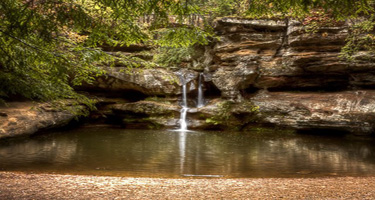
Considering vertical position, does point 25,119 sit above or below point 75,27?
below

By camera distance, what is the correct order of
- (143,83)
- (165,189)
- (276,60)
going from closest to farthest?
(165,189) < (276,60) < (143,83)

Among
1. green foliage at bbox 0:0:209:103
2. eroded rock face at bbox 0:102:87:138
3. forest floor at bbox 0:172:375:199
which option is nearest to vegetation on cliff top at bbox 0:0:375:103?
green foliage at bbox 0:0:209:103

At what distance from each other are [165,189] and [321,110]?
15956 mm

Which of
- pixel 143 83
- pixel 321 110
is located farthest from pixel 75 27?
pixel 321 110

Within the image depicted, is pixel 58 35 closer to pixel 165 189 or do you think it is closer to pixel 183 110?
pixel 165 189

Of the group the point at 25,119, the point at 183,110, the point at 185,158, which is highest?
the point at 183,110

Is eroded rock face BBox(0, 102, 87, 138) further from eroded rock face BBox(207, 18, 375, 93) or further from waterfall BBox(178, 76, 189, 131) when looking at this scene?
eroded rock face BBox(207, 18, 375, 93)

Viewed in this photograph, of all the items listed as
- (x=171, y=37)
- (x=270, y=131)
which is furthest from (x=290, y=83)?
(x=171, y=37)

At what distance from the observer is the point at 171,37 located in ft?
15.5

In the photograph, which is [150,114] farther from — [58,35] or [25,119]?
[58,35]

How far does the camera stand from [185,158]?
1011 cm

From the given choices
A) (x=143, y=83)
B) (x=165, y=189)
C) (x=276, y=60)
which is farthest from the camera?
(x=143, y=83)

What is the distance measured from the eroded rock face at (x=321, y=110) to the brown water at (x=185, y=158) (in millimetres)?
3016

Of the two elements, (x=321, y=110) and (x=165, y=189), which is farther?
(x=321, y=110)
